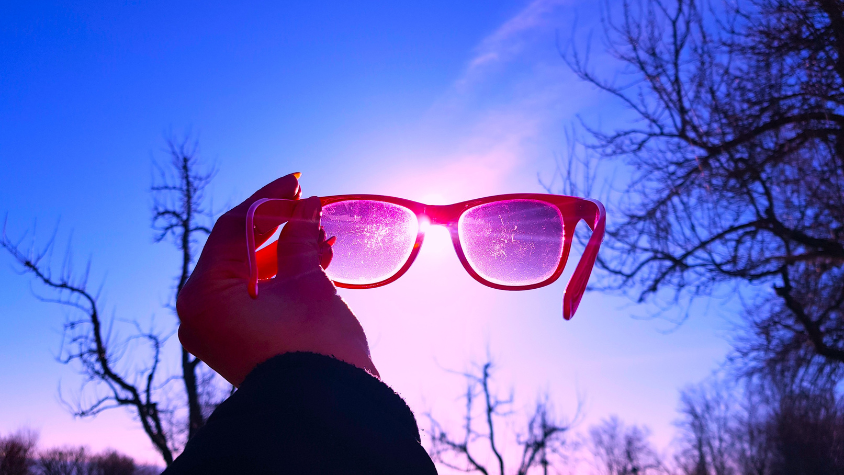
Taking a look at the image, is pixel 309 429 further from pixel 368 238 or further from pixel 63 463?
pixel 63 463

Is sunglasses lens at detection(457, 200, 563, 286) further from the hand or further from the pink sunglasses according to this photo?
the hand

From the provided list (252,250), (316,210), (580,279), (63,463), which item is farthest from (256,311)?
(63,463)

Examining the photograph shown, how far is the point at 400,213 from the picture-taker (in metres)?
1.56

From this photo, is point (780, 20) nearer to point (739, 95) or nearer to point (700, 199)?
point (739, 95)

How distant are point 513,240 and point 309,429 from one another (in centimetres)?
108

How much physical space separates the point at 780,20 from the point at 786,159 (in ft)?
4.06

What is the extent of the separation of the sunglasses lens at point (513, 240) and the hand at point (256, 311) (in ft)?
2.40

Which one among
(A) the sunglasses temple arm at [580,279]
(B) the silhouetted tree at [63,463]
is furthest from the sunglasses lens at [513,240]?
(B) the silhouetted tree at [63,463]

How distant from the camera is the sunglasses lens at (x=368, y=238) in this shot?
148 centimetres

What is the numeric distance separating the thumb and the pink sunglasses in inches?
18.6

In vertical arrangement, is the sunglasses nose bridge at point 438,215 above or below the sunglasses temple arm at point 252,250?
above

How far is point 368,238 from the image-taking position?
1.53 meters

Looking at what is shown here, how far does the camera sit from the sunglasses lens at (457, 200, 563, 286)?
57.9 inches

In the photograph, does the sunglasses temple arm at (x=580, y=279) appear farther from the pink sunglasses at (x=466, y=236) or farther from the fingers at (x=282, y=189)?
the fingers at (x=282, y=189)
